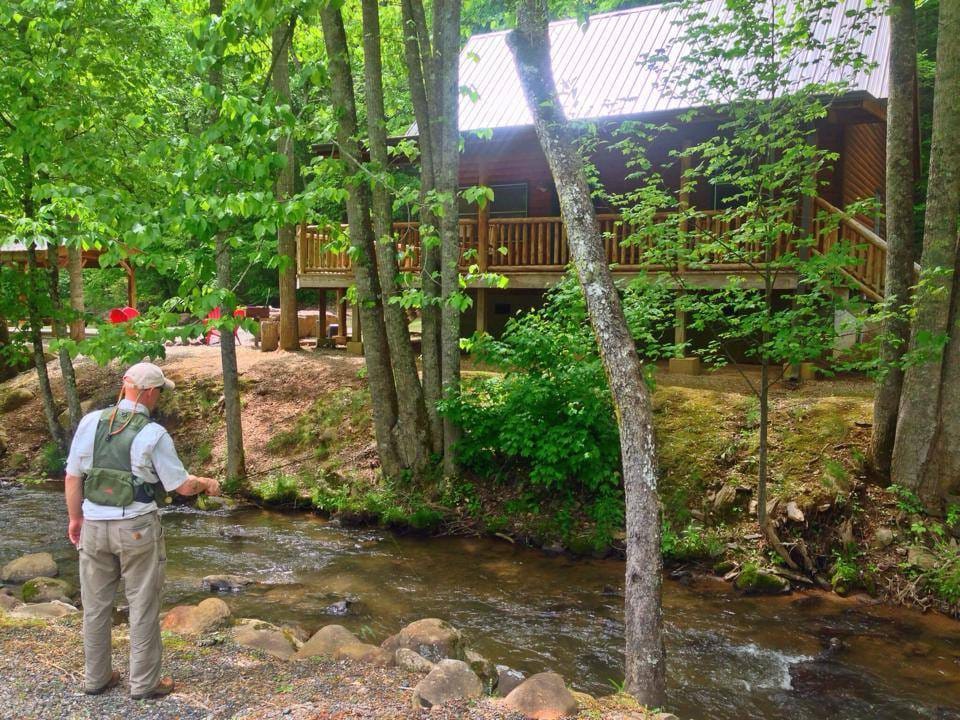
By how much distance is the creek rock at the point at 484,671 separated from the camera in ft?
18.2

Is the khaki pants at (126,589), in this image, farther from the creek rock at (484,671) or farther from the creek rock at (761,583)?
the creek rock at (761,583)

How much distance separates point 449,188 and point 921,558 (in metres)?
7.20

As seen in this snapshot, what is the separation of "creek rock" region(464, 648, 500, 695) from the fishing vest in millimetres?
2774

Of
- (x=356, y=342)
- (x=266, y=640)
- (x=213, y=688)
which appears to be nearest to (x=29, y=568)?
(x=266, y=640)

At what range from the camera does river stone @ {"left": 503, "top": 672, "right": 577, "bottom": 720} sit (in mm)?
4297

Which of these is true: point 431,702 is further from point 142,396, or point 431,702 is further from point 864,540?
point 864,540

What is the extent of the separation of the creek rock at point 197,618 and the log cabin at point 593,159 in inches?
265

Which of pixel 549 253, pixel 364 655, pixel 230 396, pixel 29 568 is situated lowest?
pixel 29 568

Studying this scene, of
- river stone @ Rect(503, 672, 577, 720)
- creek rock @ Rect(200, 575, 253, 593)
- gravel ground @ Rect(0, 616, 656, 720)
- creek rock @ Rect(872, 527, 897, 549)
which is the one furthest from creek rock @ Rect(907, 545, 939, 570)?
creek rock @ Rect(200, 575, 253, 593)

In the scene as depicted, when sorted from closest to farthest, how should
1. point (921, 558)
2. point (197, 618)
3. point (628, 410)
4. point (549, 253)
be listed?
point (628, 410) → point (197, 618) → point (921, 558) → point (549, 253)

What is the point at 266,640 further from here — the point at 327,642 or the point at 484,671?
the point at 484,671

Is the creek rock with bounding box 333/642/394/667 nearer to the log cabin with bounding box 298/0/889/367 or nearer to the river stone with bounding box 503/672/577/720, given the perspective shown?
the river stone with bounding box 503/672/577/720

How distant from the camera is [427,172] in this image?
35.1ft

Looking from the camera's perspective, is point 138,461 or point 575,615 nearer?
point 138,461
